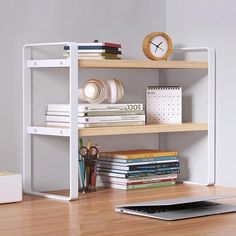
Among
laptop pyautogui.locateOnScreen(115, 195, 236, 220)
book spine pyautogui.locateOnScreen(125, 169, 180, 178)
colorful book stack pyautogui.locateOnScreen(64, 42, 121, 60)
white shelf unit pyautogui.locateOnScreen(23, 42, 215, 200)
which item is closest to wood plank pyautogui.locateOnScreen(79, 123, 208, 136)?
white shelf unit pyautogui.locateOnScreen(23, 42, 215, 200)

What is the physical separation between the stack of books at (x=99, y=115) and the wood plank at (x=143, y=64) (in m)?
0.19

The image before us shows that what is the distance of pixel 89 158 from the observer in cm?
325

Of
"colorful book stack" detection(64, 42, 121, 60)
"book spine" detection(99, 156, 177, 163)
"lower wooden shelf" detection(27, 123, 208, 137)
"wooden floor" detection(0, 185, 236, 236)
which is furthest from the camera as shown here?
"book spine" detection(99, 156, 177, 163)

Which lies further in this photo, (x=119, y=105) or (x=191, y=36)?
(x=191, y=36)

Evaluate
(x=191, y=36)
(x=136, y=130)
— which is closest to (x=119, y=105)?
(x=136, y=130)

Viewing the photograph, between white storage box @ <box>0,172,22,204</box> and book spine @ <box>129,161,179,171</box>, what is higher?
book spine @ <box>129,161,179,171</box>

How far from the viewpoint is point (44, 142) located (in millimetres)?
3344

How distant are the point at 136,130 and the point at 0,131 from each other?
0.62 m

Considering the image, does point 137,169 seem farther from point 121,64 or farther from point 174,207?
point 174,207

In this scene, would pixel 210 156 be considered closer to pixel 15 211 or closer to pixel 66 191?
pixel 66 191

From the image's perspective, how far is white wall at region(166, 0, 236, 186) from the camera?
342cm

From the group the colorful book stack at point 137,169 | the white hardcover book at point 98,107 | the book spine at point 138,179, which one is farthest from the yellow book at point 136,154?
the white hardcover book at point 98,107

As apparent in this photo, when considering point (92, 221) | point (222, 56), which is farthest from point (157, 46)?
point (92, 221)

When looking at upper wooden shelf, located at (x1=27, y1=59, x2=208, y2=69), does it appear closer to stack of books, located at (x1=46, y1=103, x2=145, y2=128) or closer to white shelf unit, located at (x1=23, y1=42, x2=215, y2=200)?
white shelf unit, located at (x1=23, y1=42, x2=215, y2=200)
